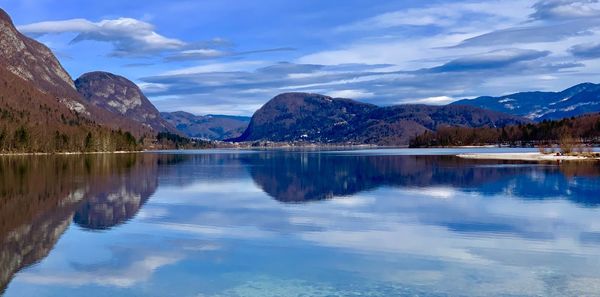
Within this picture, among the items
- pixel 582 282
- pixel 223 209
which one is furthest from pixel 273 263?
pixel 223 209

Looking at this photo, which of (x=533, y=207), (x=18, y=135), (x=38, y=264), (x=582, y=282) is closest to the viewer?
(x=582, y=282)

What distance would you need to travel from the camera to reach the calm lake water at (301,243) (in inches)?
727

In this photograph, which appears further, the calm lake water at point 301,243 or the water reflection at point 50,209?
the water reflection at point 50,209

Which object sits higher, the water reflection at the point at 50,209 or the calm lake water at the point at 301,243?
the water reflection at the point at 50,209

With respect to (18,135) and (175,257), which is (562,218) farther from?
(18,135)

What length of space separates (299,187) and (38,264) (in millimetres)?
35254

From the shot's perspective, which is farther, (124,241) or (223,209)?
(223,209)

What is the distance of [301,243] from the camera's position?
25.9 metres

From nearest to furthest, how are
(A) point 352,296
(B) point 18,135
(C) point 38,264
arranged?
(A) point 352,296 → (C) point 38,264 → (B) point 18,135

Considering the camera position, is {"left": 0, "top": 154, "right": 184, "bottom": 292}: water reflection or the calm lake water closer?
the calm lake water

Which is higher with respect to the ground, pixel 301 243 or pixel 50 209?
pixel 50 209

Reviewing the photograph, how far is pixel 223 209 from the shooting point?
38.9 m

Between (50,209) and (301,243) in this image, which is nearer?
(301,243)

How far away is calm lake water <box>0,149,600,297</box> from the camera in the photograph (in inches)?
727
